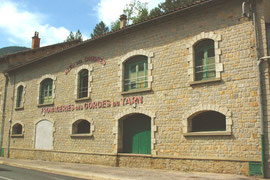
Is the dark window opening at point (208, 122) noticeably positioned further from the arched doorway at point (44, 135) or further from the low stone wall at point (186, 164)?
the arched doorway at point (44, 135)


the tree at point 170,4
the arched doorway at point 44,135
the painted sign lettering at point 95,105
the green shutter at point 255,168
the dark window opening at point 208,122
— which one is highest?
the tree at point 170,4

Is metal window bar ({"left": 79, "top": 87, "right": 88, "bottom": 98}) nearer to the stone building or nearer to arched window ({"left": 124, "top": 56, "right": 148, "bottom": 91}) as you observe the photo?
the stone building

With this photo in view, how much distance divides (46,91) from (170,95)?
974 cm

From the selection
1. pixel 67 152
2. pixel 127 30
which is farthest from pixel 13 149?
pixel 127 30

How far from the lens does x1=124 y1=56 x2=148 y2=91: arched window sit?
13.1 metres

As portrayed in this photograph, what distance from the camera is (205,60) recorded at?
11148 millimetres

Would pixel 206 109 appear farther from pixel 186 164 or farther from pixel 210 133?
pixel 186 164

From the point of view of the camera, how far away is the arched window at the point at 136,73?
1307 cm

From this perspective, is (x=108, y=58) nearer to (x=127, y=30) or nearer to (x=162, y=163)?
(x=127, y=30)

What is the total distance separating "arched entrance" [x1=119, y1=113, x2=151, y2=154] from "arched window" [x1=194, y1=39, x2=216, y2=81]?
10.7 feet

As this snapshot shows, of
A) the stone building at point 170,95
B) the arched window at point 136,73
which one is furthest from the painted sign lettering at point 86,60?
the arched window at point 136,73

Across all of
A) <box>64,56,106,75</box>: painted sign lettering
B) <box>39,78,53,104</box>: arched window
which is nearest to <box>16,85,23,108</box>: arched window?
<box>39,78,53,104</box>: arched window

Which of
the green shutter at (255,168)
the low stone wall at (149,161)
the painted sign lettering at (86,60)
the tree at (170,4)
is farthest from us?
the tree at (170,4)

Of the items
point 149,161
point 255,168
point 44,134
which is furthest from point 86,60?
point 255,168
